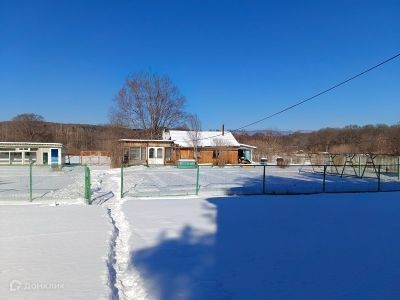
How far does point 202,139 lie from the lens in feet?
161

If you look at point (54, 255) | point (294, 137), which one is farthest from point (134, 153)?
point (294, 137)

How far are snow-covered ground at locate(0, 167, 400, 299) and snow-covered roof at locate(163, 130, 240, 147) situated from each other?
3515 centimetres

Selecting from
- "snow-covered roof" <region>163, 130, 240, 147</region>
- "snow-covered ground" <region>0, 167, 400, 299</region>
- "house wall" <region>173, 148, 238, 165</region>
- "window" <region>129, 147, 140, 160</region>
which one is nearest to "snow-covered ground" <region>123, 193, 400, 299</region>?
"snow-covered ground" <region>0, 167, 400, 299</region>

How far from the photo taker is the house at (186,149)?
41031mm

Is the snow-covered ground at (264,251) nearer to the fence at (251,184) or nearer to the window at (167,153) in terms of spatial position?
the fence at (251,184)

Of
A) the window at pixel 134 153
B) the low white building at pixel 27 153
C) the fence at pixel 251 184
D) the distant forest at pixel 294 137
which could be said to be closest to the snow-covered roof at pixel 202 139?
the window at pixel 134 153

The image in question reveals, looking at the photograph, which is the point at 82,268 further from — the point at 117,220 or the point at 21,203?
the point at 21,203

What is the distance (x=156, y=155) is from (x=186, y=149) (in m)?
5.17

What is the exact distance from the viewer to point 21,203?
1242cm

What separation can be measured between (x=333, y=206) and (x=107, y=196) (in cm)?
900

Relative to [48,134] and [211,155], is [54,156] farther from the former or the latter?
[48,134]

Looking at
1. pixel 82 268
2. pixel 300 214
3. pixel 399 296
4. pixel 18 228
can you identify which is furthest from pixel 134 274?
pixel 300 214

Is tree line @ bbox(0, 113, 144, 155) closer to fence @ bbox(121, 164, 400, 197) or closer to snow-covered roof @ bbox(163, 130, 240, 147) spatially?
snow-covered roof @ bbox(163, 130, 240, 147)

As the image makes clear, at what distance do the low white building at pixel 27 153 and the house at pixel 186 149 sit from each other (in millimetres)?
8605
